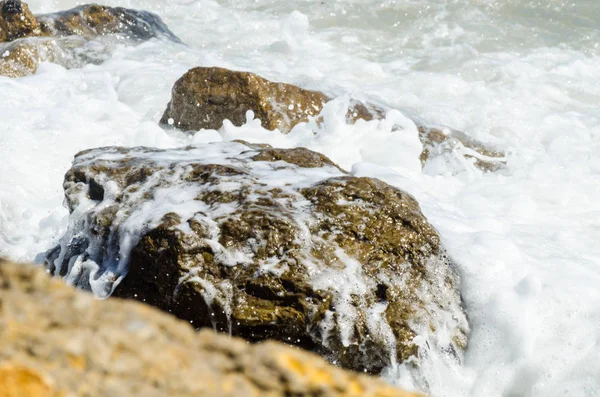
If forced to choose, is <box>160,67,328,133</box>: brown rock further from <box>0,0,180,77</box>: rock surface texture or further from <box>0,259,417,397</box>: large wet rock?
<box>0,259,417,397</box>: large wet rock

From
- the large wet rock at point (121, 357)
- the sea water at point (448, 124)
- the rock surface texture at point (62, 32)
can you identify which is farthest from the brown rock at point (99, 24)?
the large wet rock at point (121, 357)

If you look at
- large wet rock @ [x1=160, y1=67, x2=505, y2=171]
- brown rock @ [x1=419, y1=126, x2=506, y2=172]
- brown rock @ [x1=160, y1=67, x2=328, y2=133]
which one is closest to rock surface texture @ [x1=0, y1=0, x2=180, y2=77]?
large wet rock @ [x1=160, y1=67, x2=505, y2=171]

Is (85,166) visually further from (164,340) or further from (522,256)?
(164,340)

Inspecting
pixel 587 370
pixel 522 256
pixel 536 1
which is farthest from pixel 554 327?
pixel 536 1

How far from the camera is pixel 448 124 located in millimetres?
7711

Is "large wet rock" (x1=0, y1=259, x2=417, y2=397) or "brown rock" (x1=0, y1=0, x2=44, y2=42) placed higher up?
"large wet rock" (x1=0, y1=259, x2=417, y2=397)

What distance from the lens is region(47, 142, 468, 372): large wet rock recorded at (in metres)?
3.15

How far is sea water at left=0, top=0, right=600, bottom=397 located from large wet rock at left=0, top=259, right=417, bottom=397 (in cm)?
220

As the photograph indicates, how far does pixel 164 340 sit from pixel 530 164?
624cm

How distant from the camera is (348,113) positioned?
6.71 m

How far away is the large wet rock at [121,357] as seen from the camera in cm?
95

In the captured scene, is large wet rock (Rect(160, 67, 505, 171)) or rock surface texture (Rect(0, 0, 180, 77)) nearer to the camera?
large wet rock (Rect(160, 67, 505, 171))

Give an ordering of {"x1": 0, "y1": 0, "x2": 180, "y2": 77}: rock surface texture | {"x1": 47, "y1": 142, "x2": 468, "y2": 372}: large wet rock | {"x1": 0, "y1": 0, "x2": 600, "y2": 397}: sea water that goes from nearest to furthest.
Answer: {"x1": 47, "y1": 142, "x2": 468, "y2": 372}: large wet rock
{"x1": 0, "y1": 0, "x2": 600, "y2": 397}: sea water
{"x1": 0, "y1": 0, "x2": 180, "y2": 77}: rock surface texture

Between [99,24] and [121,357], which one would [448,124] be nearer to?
[99,24]
